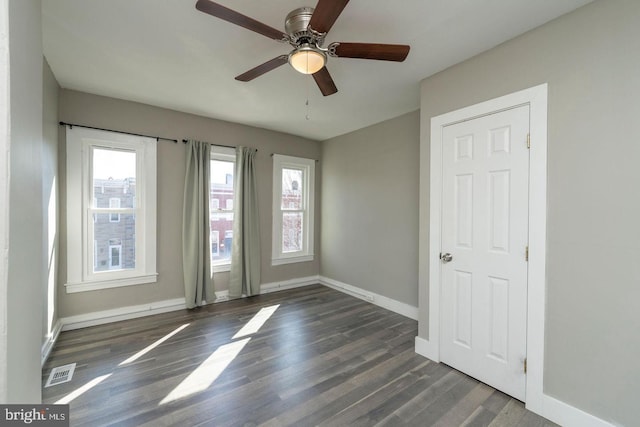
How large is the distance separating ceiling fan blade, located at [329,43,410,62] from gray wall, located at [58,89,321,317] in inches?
108

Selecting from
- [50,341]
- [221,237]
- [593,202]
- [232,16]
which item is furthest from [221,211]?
[593,202]

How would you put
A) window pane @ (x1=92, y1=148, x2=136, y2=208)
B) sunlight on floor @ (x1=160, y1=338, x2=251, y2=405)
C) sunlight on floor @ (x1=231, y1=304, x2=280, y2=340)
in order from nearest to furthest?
sunlight on floor @ (x1=160, y1=338, x2=251, y2=405), sunlight on floor @ (x1=231, y1=304, x2=280, y2=340), window pane @ (x1=92, y1=148, x2=136, y2=208)

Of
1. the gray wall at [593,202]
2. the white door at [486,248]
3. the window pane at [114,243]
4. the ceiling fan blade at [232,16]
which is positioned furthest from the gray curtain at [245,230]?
the gray wall at [593,202]

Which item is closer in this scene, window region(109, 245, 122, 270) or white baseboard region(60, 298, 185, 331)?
white baseboard region(60, 298, 185, 331)

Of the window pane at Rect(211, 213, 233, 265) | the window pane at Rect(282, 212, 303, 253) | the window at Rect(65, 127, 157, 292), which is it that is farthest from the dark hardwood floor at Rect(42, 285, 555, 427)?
the window pane at Rect(282, 212, 303, 253)

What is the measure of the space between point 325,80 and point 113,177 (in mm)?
2853

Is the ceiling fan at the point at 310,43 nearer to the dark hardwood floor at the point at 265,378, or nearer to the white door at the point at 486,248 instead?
the white door at the point at 486,248

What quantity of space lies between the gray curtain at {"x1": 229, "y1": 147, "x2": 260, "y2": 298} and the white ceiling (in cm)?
90

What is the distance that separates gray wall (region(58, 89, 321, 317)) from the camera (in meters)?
2.98

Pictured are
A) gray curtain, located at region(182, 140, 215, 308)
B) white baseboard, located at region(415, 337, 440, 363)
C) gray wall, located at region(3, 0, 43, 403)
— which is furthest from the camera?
gray curtain, located at region(182, 140, 215, 308)

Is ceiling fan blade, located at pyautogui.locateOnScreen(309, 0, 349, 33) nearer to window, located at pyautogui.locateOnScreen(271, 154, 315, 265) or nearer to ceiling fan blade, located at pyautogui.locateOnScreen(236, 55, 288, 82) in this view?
ceiling fan blade, located at pyautogui.locateOnScreen(236, 55, 288, 82)

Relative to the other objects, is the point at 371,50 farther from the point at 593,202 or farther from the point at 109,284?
the point at 109,284

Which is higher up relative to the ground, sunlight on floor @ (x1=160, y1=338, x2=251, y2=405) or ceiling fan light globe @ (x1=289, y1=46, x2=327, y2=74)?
ceiling fan light globe @ (x1=289, y1=46, x2=327, y2=74)

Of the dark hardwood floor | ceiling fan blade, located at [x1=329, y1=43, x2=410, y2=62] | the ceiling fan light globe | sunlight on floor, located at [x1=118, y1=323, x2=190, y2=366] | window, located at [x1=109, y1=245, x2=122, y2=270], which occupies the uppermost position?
ceiling fan blade, located at [x1=329, y1=43, x2=410, y2=62]
